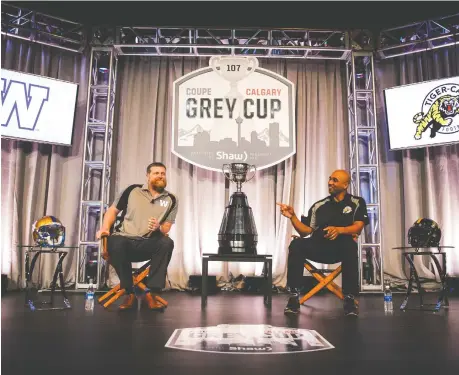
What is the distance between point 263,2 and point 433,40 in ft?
6.47

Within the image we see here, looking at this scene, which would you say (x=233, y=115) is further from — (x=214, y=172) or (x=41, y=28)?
(x=41, y=28)

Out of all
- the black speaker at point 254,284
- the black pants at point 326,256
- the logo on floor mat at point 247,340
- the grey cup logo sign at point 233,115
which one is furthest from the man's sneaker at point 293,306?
the grey cup logo sign at point 233,115

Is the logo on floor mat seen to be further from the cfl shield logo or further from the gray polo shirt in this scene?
the cfl shield logo

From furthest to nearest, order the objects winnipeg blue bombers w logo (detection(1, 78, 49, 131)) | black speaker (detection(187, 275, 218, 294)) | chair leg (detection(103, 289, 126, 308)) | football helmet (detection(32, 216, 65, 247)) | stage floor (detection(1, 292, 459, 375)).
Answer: black speaker (detection(187, 275, 218, 294)), winnipeg blue bombers w logo (detection(1, 78, 49, 131)), football helmet (detection(32, 216, 65, 247)), chair leg (detection(103, 289, 126, 308)), stage floor (detection(1, 292, 459, 375))

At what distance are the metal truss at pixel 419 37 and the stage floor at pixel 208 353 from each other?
310cm

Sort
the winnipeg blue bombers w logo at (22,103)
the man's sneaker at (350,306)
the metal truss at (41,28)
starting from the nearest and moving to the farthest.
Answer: the man's sneaker at (350,306), the winnipeg blue bombers w logo at (22,103), the metal truss at (41,28)

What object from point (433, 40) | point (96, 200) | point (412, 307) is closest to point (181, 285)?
point (96, 200)

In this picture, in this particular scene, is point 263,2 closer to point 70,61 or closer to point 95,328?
point 70,61

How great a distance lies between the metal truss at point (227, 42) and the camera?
4.86 metres

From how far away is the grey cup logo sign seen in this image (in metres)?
4.86

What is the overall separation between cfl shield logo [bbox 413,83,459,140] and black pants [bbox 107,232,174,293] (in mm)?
3160

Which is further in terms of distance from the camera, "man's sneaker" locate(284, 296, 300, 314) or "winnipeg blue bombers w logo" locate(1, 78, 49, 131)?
"winnipeg blue bombers w logo" locate(1, 78, 49, 131)

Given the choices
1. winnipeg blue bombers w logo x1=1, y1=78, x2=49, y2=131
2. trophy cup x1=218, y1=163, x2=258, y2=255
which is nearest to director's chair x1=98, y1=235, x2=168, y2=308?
trophy cup x1=218, y1=163, x2=258, y2=255

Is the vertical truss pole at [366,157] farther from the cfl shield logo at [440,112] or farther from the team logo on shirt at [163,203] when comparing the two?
the team logo on shirt at [163,203]
